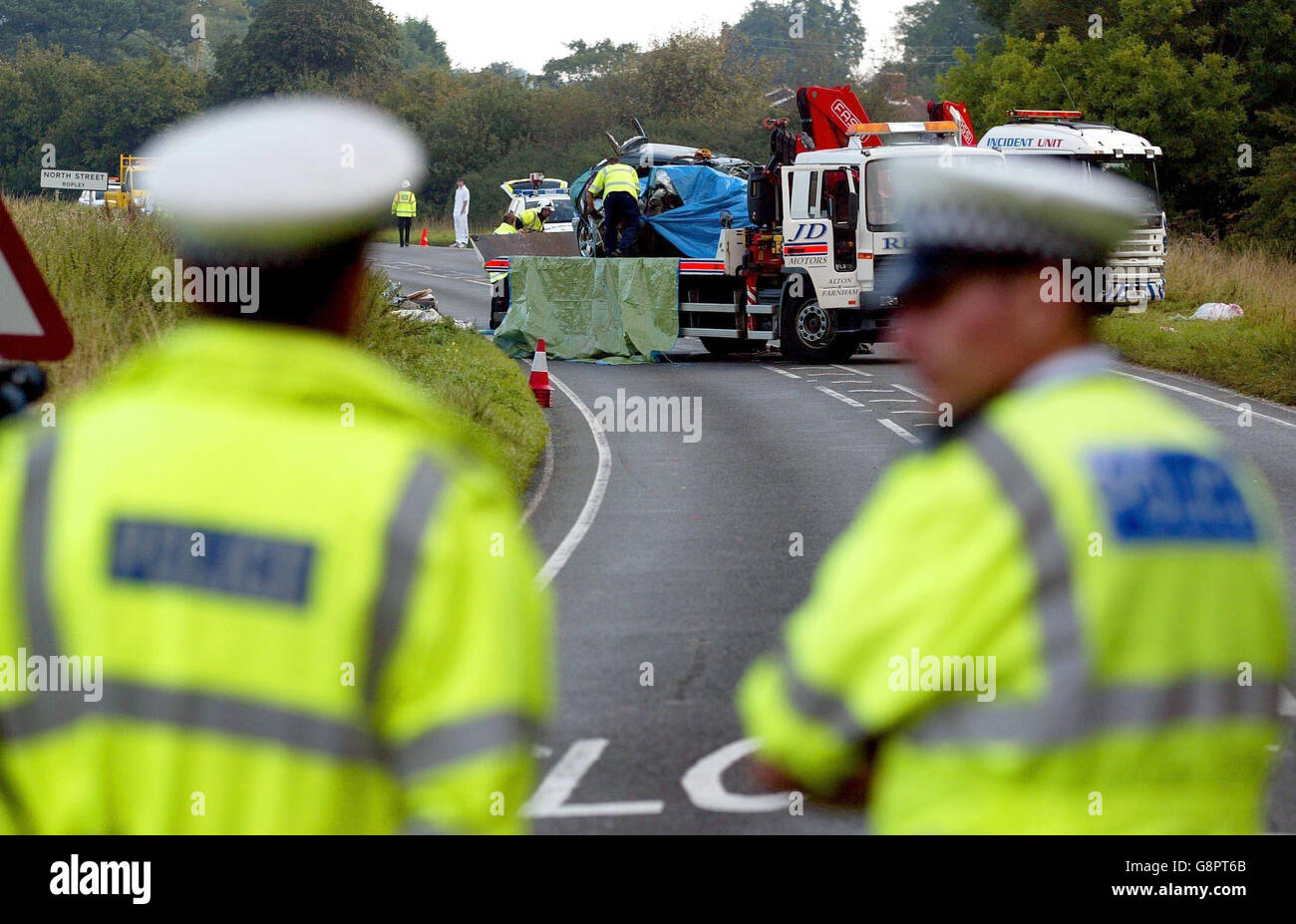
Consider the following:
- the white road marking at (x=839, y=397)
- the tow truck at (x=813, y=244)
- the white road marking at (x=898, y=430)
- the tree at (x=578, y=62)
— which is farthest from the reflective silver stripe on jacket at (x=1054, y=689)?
the tree at (x=578, y=62)

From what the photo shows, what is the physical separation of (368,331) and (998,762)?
16.5m

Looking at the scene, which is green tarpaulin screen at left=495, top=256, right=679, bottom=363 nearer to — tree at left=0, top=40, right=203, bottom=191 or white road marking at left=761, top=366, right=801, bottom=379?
white road marking at left=761, top=366, right=801, bottom=379

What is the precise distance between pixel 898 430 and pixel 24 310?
14024mm

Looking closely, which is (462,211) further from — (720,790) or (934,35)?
(934,35)

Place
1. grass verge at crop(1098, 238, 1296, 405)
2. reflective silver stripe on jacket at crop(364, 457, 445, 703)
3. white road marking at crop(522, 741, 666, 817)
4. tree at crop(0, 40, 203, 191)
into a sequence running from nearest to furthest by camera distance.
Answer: reflective silver stripe on jacket at crop(364, 457, 445, 703) → white road marking at crop(522, 741, 666, 817) → grass verge at crop(1098, 238, 1296, 405) → tree at crop(0, 40, 203, 191)

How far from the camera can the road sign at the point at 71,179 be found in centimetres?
2064

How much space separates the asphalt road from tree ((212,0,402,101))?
137ft

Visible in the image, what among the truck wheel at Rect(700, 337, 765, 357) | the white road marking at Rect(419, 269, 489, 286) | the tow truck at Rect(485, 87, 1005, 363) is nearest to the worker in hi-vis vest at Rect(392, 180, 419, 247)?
the white road marking at Rect(419, 269, 489, 286)

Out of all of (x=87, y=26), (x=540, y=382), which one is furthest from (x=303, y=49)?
(x=540, y=382)

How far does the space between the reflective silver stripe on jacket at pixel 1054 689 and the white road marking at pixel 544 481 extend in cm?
1108

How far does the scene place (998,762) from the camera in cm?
208

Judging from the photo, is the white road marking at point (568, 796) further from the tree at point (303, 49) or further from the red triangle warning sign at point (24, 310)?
the tree at point (303, 49)

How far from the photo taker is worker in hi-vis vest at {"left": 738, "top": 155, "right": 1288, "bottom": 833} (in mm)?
2045
